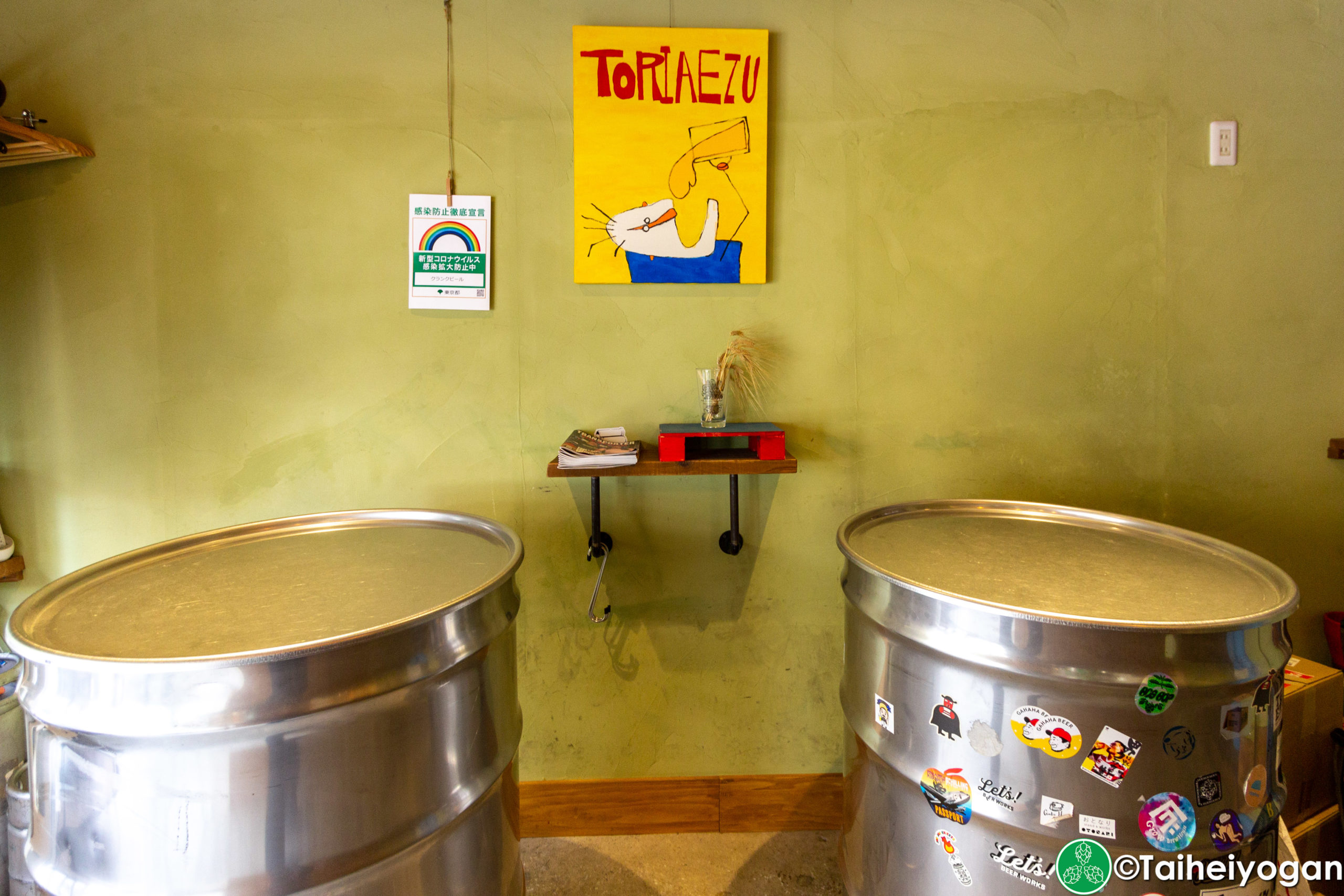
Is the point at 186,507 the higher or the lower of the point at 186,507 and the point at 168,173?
the lower

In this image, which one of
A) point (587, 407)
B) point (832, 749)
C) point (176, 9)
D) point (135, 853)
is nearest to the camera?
point (135, 853)

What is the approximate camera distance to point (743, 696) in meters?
1.81

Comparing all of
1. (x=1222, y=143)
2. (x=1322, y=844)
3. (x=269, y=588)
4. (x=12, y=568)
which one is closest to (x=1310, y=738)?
(x=1322, y=844)

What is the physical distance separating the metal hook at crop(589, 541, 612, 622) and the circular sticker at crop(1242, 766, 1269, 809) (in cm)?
127

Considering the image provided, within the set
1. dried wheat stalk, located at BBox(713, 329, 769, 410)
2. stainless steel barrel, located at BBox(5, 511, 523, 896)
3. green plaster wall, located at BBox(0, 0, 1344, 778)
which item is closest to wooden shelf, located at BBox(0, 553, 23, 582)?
green plaster wall, located at BBox(0, 0, 1344, 778)

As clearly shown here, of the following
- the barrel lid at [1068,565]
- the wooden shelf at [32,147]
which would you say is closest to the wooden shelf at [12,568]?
the wooden shelf at [32,147]

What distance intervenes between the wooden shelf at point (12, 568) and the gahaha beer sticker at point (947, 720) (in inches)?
86.3

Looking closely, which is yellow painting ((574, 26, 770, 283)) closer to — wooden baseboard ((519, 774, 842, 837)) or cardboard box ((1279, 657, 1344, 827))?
wooden baseboard ((519, 774, 842, 837))

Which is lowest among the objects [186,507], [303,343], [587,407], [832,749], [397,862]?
[832,749]

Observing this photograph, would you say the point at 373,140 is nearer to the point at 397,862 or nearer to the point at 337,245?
the point at 337,245

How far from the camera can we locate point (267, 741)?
2.73 ft

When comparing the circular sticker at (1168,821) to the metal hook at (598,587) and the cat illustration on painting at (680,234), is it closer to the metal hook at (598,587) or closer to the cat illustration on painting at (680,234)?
the metal hook at (598,587)

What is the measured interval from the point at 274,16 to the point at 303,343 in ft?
2.68

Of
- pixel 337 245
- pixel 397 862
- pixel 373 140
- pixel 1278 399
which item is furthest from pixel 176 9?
pixel 1278 399
